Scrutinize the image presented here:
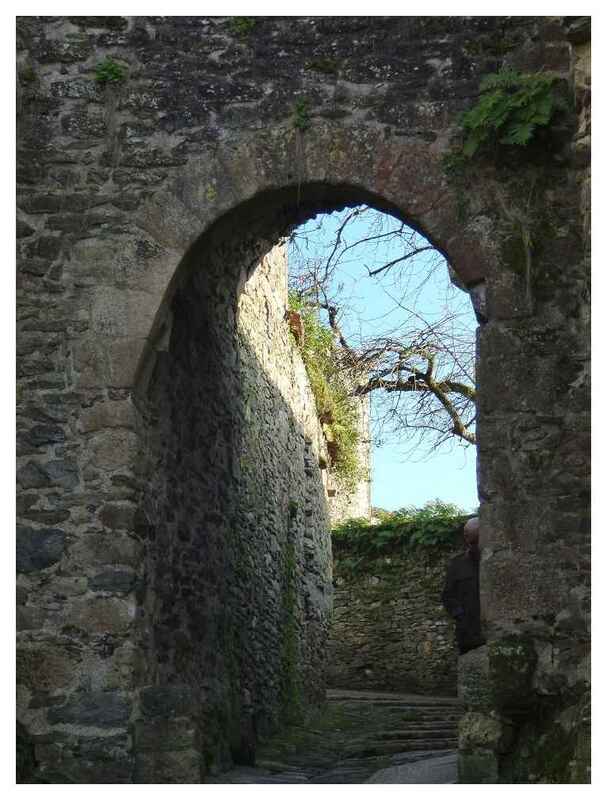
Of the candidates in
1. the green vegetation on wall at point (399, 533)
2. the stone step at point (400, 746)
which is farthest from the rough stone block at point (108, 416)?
the green vegetation on wall at point (399, 533)

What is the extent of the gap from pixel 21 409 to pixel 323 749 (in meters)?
3.88

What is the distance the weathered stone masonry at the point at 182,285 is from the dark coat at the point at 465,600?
1422mm

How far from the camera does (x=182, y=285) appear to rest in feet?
20.7

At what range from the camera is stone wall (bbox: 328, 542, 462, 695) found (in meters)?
14.2

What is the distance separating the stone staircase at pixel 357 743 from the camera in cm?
699

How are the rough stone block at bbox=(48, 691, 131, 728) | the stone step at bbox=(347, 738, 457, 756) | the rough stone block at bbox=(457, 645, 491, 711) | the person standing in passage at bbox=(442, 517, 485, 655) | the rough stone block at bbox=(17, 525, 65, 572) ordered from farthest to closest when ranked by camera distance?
the stone step at bbox=(347, 738, 457, 756) < the person standing in passage at bbox=(442, 517, 485, 655) < the rough stone block at bbox=(17, 525, 65, 572) < the rough stone block at bbox=(48, 691, 131, 728) < the rough stone block at bbox=(457, 645, 491, 711)

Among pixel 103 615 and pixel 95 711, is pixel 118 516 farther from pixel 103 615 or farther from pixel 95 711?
pixel 95 711

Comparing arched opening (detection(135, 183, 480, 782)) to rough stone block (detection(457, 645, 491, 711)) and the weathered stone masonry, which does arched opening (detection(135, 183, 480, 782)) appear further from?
rough stone block (detection(457, 645, 491, 711))

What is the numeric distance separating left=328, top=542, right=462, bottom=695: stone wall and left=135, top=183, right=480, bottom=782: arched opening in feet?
11.4

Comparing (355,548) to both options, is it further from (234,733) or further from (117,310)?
(117,310)

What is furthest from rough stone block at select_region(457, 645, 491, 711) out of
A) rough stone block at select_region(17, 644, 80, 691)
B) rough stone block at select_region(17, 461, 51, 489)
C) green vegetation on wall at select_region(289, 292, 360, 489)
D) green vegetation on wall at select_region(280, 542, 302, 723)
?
green vegetation on wall at select_region(289, 292, 360, 489)

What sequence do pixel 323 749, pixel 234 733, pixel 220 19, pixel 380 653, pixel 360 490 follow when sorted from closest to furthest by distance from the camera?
pixel 220 19, pixel 234 733, pixel 323 749, pixel 380 653, pixel 360 490

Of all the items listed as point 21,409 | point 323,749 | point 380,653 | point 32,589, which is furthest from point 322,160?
point 380,653

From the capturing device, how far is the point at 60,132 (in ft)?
20.5
